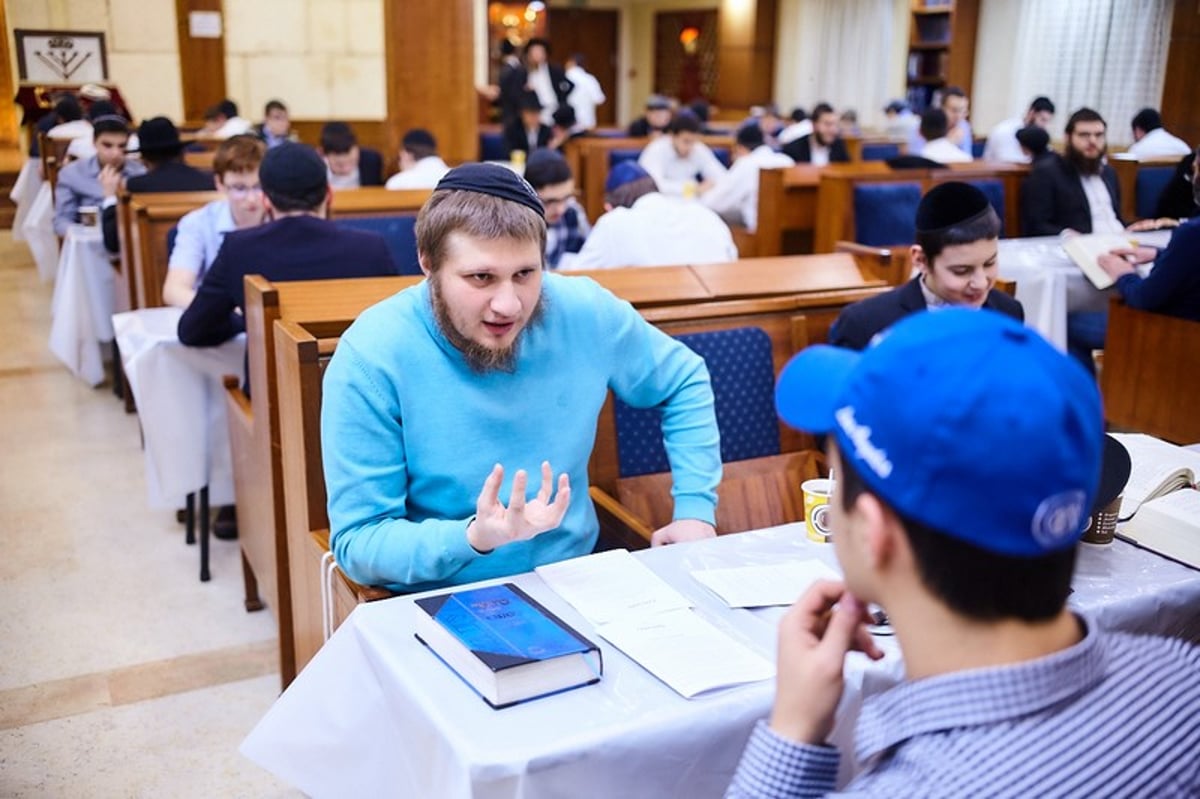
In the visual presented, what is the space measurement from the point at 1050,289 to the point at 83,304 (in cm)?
421

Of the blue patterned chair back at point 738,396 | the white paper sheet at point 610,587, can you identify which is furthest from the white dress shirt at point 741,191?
the white paper sheet at point 610,587

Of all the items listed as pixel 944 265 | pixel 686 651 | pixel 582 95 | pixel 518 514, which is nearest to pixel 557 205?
pixel 944 265

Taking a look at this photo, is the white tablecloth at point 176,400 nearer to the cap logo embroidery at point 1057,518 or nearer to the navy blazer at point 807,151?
the cap logo embroidery at point 1057,518

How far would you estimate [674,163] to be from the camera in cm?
827

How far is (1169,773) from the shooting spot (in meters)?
0.97

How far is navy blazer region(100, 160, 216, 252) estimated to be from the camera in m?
5.32

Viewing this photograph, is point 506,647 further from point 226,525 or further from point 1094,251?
point 1094,251

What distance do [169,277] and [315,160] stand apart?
84 cm

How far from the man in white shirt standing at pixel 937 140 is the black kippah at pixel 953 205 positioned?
5424 mm

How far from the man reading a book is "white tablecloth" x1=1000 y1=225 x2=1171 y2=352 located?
389 centimetres

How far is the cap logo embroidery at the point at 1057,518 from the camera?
88 centimetres

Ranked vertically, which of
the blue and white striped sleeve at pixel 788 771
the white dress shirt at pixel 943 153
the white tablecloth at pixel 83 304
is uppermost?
the white dress shirt at pixel 943 153

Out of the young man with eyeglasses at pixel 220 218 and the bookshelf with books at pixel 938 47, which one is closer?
the young man with eyeglasses at pixel 220 218

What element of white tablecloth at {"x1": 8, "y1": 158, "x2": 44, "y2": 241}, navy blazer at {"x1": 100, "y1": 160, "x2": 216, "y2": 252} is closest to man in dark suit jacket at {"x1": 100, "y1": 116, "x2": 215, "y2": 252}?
navy blazer at {"x1": 100, "y1": 160, "x2": 216, "y2": 252}
